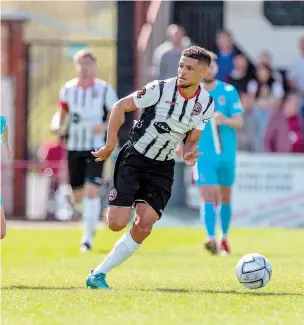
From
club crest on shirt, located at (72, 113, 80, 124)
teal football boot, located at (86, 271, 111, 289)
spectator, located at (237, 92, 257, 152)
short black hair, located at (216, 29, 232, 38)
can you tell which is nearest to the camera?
teal football boot, located at (86, 271, 111, 289)

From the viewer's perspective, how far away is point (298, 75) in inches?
822

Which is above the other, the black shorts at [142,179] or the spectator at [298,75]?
the black shorts at [142,179]

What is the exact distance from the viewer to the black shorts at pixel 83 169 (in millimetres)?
13422

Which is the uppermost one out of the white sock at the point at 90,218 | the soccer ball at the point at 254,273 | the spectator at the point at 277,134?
the soccer ball at the point at 254,273

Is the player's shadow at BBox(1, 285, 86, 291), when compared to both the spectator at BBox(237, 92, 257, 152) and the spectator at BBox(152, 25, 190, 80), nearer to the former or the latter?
the spectator at BBox(152, 25, 190, 80)

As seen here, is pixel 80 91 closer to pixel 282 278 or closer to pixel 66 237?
pixel 66 237

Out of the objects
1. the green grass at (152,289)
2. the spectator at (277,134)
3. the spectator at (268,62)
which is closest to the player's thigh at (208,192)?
the green grass at (152,289)

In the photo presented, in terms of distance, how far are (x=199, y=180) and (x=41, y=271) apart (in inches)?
130

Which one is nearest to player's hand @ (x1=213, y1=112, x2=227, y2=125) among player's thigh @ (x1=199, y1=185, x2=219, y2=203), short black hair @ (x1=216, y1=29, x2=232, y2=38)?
player's thigh @ (x1=199, y1=185, x2=219, y2=203)

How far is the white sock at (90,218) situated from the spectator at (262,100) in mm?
6793

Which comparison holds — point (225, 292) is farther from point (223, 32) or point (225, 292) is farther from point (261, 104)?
point (223, 32)

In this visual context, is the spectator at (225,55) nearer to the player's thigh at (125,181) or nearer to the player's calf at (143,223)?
the player's thigh at (125,181)

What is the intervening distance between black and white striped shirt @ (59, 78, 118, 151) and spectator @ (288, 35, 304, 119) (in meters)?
7.92

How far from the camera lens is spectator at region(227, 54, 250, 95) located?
19875mm
